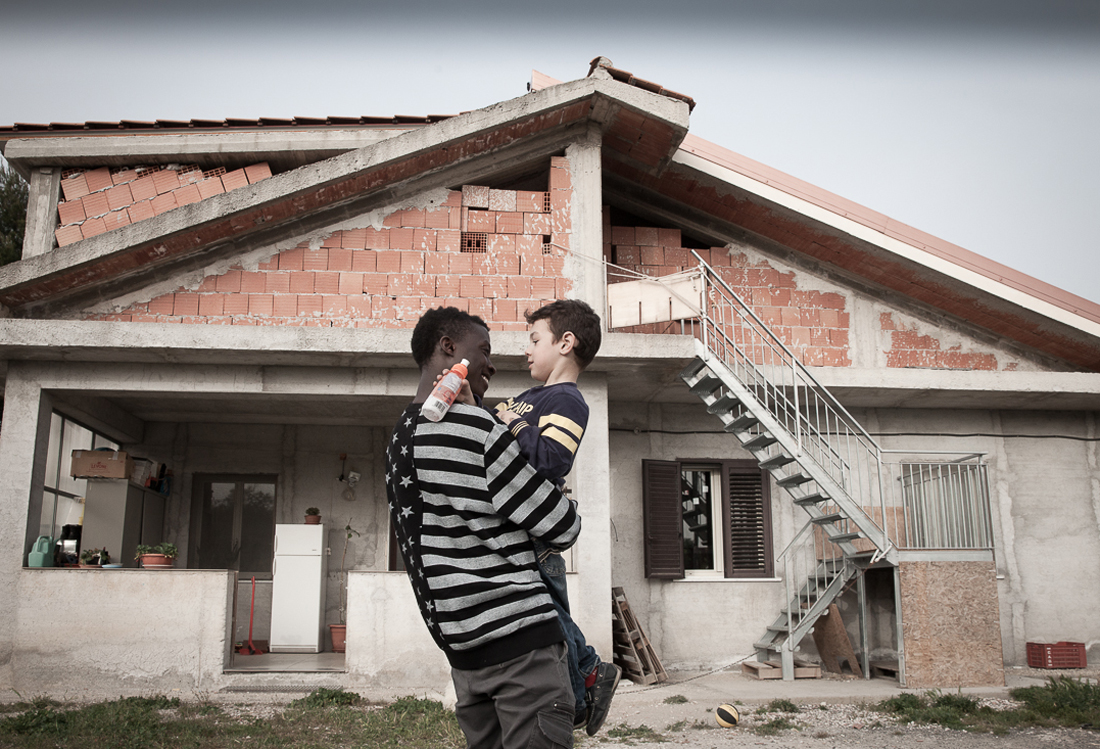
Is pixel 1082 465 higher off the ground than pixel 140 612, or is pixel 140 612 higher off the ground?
pixel 1082 465

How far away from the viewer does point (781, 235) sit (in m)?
10.8

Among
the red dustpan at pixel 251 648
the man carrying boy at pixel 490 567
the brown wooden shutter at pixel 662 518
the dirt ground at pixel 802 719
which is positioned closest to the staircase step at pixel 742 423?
the brown wooden shutter at pixel 662 518

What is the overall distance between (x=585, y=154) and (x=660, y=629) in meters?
5.68

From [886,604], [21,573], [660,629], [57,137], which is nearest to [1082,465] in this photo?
[886,604]

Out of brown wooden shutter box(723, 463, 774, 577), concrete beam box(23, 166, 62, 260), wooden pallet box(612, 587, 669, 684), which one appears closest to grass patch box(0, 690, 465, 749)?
wooden pallet box(612, 587, 669, 684)

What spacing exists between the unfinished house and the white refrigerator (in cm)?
9

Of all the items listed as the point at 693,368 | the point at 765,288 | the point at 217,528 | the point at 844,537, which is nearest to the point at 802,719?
the point at 844,537

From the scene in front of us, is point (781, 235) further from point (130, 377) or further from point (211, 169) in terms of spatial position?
point (130, 377)

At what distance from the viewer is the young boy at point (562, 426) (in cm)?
232

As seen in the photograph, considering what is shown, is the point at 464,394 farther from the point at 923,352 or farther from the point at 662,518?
the point at 923,352

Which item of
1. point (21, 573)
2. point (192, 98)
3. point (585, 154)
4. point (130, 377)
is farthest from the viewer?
point (585, 154)

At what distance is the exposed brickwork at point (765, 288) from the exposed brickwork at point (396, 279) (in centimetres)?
155

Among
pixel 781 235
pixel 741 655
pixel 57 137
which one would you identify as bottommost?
pixel 741 655

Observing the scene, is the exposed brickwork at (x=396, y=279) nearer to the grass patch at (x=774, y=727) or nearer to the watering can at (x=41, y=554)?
the watering can at (x=41, y=554)
